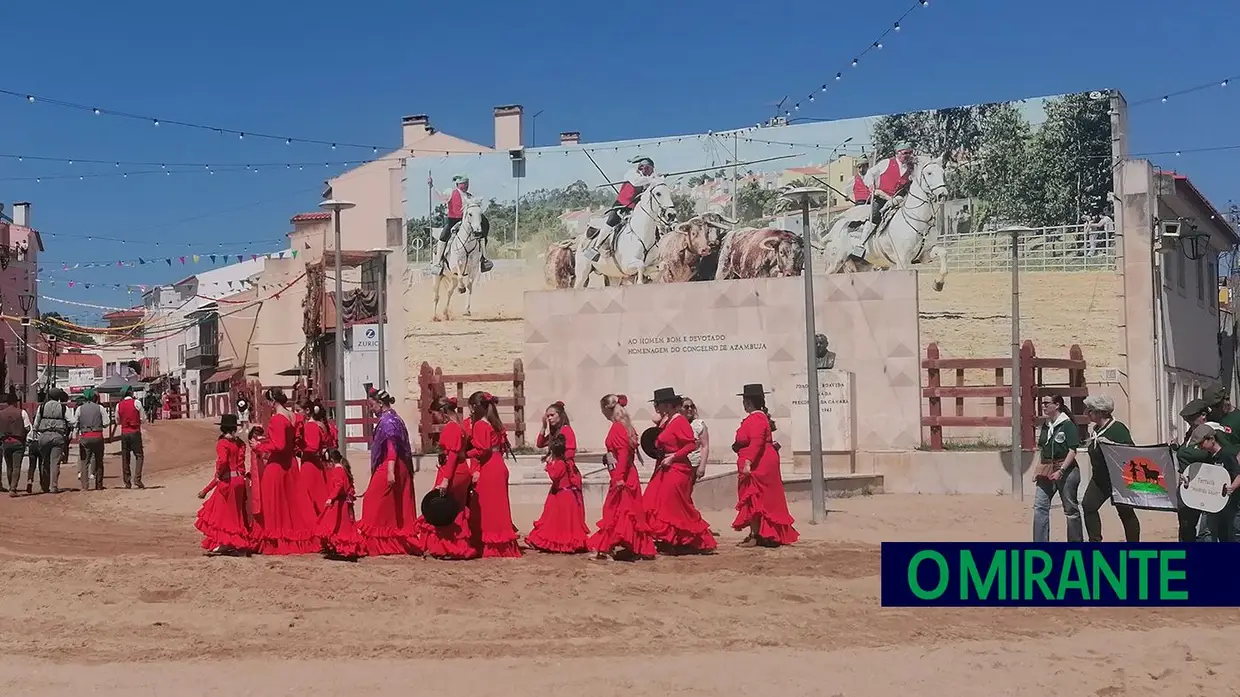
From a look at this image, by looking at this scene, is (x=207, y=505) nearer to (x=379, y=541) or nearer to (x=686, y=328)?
(x=379, y=541)

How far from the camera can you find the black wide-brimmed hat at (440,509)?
40.8 feet

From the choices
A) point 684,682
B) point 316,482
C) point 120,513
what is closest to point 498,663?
point 684,682

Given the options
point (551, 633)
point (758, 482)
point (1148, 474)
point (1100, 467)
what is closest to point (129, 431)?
point (758, 482)

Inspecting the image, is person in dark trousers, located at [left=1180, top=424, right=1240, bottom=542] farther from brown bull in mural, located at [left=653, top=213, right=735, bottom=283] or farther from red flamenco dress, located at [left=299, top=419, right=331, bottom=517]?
brown bull in mural, located at [left=653, top=213, right=735, bottom=283]

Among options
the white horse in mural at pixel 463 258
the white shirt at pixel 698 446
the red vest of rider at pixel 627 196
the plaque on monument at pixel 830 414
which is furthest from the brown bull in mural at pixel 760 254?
the white shirt at pixel 698 446

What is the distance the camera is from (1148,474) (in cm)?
1180

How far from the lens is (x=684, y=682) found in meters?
8.24

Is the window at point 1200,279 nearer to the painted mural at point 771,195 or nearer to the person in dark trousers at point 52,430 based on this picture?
the painted mural at point 771,195

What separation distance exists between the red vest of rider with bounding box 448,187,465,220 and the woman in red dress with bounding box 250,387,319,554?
770 inches

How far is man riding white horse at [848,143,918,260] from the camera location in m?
26.8

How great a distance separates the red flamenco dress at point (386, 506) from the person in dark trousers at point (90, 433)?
10291mm

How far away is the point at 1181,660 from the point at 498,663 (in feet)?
14.9

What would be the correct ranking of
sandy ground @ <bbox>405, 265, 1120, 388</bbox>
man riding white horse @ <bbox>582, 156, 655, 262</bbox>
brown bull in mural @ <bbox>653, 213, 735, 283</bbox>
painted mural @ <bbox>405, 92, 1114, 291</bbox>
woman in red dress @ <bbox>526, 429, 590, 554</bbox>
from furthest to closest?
man riding white horse @ <bbox>582, 156, 655, 262</bbox>, brown bull in mural @ <bbox>653, 213, 735, 283</bbox>, painted mural @ <bbox>405, 92, 1114, 291</bbox>, sandy ground @ <bbox>405, 265, 1120, 388</bbox>, woman in red dress @ <bbox>526, 429, 590, 554</bbox>

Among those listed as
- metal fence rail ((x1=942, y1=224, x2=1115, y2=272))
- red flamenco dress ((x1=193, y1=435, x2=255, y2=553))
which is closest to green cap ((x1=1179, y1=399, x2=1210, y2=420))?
red flamenco dress ((x1=193, y1=435, x2=255, y2=553))
